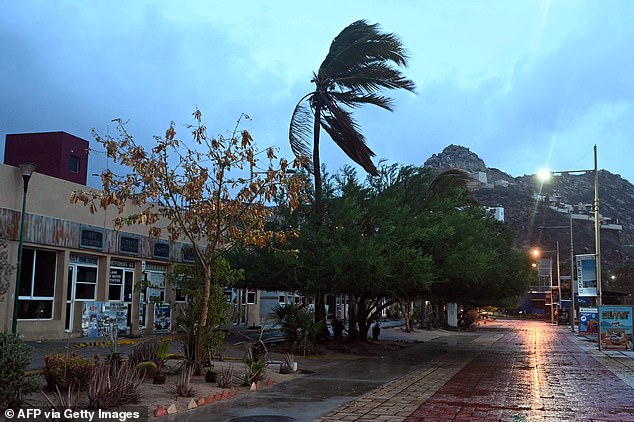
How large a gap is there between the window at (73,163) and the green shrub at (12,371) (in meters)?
35.0

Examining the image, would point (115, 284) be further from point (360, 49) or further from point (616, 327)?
point (616, 327)

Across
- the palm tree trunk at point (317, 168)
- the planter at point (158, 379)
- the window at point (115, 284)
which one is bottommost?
the planter at point (158, 379)

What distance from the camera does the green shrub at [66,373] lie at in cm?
1081

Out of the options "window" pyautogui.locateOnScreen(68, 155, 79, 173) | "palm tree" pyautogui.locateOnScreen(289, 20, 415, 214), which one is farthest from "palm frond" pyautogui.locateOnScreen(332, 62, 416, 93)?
"window" pyautogui.locateOnScreen(68, 155, 79, 173)

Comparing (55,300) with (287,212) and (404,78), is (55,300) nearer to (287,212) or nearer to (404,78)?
(287,212)

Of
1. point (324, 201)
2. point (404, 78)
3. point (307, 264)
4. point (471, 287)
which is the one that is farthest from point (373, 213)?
point (471, 287)

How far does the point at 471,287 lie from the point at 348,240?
9.54 m

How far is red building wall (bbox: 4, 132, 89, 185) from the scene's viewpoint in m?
41.1

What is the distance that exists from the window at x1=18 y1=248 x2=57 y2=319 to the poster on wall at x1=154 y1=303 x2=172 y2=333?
21.0 feet

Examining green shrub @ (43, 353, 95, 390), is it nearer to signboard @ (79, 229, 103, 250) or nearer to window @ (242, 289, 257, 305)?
signboard @ (79, 229, 103, 250)

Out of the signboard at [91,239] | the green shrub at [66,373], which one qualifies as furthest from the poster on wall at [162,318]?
the green shrub at [66,373]

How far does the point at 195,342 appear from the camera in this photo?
44.9 feet

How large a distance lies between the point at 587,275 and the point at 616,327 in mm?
7004

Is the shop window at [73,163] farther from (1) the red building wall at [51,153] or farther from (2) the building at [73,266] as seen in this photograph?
(2) the building at [73,266]
